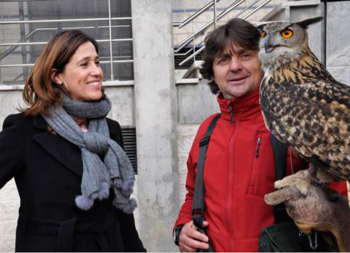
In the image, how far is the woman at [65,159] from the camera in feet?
6.97

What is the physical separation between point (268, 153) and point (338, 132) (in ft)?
1.11

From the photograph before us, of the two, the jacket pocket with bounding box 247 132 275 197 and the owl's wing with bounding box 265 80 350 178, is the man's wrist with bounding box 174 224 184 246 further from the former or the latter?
the owl's wing with bounding box 265 80 350 178

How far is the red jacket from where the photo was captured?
6.51 ft

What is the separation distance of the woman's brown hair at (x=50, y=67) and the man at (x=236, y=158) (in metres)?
0.73

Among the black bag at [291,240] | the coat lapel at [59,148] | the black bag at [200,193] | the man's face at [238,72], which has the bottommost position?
the black bag at [291,240]

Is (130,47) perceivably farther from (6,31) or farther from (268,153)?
(268,153)

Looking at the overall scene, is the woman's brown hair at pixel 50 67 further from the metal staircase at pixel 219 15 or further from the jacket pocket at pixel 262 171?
the metal staircase at pixel 219 15

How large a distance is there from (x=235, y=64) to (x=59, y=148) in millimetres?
1010

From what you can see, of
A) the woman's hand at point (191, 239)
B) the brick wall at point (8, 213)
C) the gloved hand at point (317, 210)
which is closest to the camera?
the gloved hand at point (317, 210)

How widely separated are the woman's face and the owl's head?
2.94ft

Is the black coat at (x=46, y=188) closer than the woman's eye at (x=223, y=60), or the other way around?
the black coat at (x=46, y=188)

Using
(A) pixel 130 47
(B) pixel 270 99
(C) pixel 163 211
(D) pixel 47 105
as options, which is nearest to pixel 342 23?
(A) pixel 130 47

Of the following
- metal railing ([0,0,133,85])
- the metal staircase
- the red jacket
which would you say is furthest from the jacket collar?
metal railing ([0,0,133,85])

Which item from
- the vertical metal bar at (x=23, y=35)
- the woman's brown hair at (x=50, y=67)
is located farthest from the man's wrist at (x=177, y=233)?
the vertical metal bar at (x=23, y=35)
